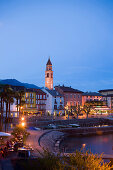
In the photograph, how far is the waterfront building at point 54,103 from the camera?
96.8 metres

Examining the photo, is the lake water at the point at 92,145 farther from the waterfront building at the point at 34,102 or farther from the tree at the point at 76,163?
the waterfront building at the point at 34,102

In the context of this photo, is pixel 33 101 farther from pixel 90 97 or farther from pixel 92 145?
pixel 92 145

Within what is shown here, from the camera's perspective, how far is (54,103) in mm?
97562

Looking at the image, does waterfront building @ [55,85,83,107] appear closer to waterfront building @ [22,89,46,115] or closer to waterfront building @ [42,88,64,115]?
waterfront building @ [42,88,64,115]

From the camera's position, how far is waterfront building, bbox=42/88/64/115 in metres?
96.8

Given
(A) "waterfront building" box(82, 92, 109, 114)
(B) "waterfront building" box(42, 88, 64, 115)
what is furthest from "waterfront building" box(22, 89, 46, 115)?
(A) "waterfront building" box(82, 92, 109, 114)

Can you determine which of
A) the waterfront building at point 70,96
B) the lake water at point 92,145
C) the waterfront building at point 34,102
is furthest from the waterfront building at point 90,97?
the lake water at point 92,145

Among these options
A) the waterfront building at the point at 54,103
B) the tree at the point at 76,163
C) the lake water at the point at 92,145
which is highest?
the waterfront building at the point at 54,103

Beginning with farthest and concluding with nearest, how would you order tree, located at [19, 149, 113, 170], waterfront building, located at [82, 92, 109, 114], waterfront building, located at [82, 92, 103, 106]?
waterfront building, located at [82, 92, 103, 106]
waterfront building, located at [82, 92, 109, 114]
tree, located at [19, 149, 113, 170]

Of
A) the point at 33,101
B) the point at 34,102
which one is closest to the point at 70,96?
the point at 34,102

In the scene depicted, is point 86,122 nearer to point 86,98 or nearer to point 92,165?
point 86,98

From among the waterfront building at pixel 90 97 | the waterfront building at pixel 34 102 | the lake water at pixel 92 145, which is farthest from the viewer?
the waterfront building at pixel 90 97

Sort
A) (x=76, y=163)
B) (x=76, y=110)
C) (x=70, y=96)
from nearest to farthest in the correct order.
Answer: (x=76, y=163), (x=76, y=110), (x=70, y=96)

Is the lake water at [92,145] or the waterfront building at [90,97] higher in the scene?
the waterfront building at [90,97]
